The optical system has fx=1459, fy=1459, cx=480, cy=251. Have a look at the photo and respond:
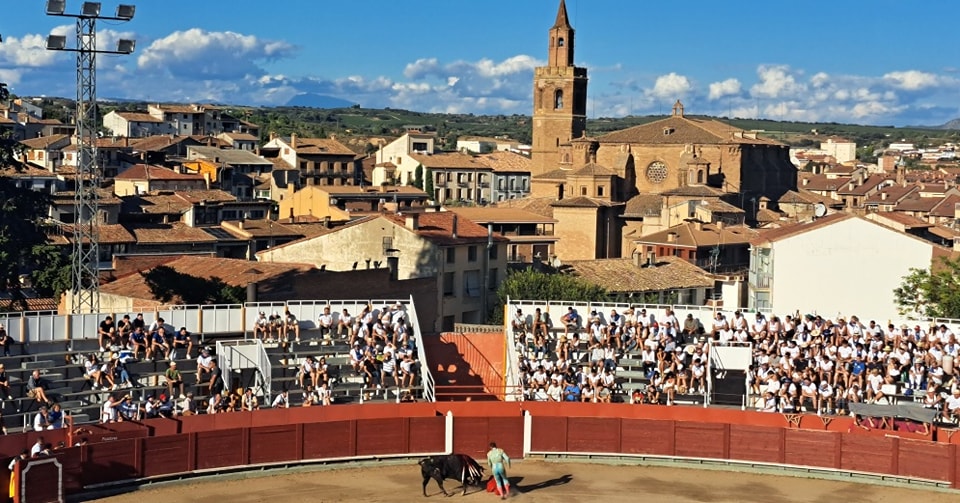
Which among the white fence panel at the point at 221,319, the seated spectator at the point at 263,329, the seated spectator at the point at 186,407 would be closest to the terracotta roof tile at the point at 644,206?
the white fence panel at the point at 221,319

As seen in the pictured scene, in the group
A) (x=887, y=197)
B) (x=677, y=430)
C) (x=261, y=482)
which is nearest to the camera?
(x=261, y=482)

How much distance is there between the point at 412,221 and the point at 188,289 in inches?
558

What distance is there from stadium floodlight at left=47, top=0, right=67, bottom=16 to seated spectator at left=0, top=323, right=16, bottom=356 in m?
9.89

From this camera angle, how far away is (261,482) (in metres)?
34.0

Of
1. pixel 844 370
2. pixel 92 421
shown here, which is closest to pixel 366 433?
pixel 92 421

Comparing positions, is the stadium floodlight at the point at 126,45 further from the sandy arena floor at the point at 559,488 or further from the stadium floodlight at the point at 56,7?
the sandy arena floor at the point at 559,488

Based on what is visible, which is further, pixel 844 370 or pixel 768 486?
pixel 844 370

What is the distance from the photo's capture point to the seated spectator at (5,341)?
3625 cm

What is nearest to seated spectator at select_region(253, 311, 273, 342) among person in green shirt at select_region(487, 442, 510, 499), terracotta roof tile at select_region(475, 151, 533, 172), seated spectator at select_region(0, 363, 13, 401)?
seated spectator at select_region(0, 363, 13, 401)

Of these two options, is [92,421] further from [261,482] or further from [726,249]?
[726,249]

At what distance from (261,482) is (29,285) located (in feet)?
94.1

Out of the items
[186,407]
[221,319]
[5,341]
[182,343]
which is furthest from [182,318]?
[186,407]

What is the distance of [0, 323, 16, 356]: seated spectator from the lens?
119ft

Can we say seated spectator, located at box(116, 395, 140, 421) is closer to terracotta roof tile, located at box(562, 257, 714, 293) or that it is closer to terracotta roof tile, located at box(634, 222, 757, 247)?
A: terracotta roof tile, located at box(562, 257, 714, 293)
